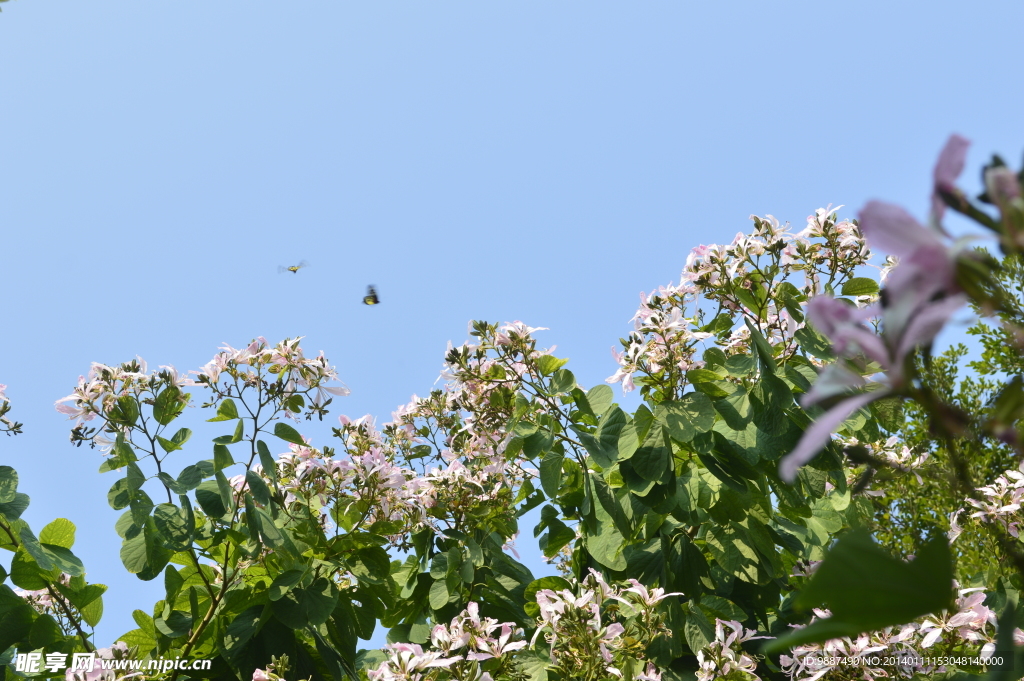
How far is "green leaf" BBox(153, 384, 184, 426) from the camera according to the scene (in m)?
3.48

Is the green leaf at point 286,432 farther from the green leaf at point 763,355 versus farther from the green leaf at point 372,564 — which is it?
the green leaf at point 763,355

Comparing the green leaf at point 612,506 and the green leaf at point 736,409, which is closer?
the green leaf at point 736,409

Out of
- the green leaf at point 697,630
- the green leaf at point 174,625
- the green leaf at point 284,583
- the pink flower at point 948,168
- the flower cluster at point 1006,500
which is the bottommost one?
the pink flower at point 948,168

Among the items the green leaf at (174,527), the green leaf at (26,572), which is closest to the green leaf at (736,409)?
the green leaf at (174,527)

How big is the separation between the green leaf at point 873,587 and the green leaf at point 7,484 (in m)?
3.84

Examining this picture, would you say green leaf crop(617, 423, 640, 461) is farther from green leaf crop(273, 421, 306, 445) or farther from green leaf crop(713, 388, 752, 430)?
green leaf crop(273, 421, 306, 445)

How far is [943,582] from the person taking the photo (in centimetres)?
57

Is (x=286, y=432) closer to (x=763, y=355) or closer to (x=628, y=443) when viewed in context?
(x=628, y=443)

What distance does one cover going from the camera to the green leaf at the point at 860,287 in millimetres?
3270

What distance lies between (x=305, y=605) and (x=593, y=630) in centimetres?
137

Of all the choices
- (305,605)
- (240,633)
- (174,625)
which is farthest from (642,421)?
(174,625)

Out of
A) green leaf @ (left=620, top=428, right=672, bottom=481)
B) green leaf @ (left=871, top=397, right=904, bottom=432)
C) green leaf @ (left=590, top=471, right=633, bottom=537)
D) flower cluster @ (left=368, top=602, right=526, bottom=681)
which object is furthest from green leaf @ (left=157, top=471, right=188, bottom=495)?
green leaf @ (left=871, top=397, right=904, bottom=432)

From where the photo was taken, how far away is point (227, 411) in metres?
3.44

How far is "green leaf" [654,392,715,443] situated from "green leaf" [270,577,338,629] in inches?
61.1
